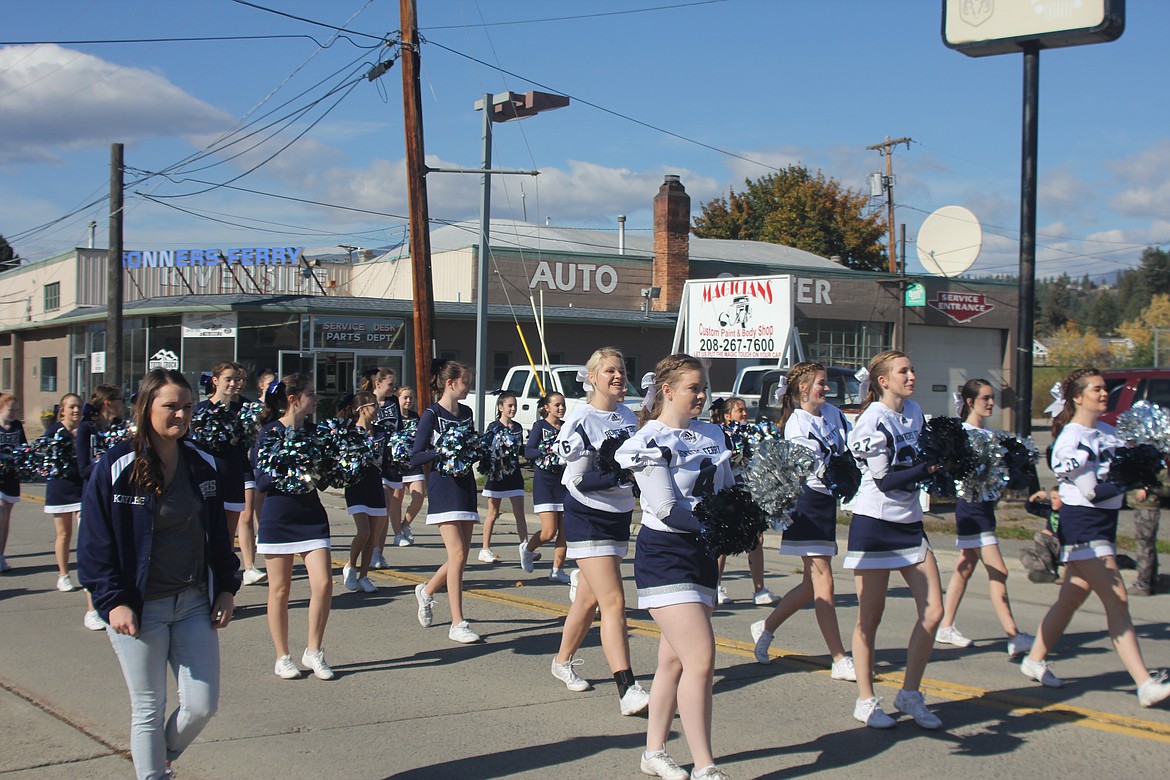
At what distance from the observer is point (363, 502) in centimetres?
901

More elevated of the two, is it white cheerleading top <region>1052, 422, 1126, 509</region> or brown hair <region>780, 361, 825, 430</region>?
brown hair <region>780, 361, 825, 430</region>

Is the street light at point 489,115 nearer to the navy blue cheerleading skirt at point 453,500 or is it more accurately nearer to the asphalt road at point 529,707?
the asphalt road at point 529,707

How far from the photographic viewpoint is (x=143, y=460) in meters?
4.08

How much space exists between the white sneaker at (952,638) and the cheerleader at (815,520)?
1284 millimetres

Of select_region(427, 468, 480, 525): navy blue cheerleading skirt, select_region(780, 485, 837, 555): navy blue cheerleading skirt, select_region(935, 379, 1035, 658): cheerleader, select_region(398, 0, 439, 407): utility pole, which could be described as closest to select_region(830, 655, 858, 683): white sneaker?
select_region(780, 485, 837, 555): navy blue cheerleading skirt

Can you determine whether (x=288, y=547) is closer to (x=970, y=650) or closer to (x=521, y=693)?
(x=521, y=693)

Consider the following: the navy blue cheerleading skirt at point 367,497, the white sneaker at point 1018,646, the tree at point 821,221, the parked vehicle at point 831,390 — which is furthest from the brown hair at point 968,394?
the tree at point 821,221

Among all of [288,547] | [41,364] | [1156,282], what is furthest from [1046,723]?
[1156,282]

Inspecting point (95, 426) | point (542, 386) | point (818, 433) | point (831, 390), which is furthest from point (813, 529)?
point (542, 386)

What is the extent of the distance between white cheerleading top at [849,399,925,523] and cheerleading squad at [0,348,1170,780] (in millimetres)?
13

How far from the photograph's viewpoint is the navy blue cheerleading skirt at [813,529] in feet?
21.9

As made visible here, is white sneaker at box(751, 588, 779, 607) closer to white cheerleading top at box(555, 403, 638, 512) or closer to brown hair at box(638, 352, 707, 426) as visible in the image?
white cheerleading top at box(555, 403, 638, 512)

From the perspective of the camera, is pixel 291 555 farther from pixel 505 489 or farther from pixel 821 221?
pixel 821 221

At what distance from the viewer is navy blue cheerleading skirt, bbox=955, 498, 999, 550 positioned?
7.12 m
